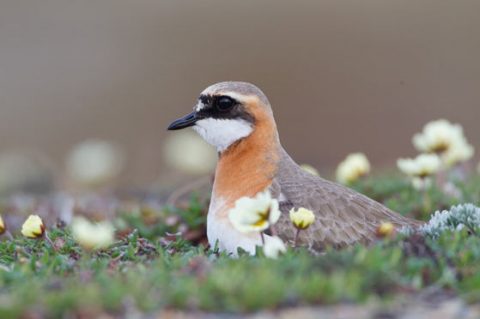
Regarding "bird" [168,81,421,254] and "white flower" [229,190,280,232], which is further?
"bird" [168,81,421,254]

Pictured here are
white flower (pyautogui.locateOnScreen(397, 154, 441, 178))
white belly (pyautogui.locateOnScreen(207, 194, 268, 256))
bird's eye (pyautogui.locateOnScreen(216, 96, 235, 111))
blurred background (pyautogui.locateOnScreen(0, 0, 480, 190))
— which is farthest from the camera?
blurred background (pyautogui.locateOnScreen(0, 0, 480, 190))

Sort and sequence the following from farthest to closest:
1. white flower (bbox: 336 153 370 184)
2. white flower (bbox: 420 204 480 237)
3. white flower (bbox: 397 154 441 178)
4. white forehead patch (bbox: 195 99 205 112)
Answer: white flower (bbox: 336 153 370 184)
white flower (bbox: 397 154 441 178)
white forehead patch (bbox: 195 99 205 112)
white flower (bbox: 420 204 480 237)

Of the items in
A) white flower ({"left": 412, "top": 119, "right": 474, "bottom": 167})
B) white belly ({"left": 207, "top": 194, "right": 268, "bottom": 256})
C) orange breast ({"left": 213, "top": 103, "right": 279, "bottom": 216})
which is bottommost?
white belly ({"left": 207, "top": 194, "right": 268, "bottom": 256})

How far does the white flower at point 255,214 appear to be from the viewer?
20.9 ft

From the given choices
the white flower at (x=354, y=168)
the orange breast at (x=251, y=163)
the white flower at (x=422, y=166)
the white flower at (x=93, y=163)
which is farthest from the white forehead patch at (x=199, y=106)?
the white flower at (x=93, y=163)

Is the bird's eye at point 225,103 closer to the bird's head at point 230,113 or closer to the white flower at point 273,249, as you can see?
the bird's head at point 230,113

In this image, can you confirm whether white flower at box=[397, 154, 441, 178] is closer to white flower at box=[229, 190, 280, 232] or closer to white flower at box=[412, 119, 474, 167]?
white flower at box=[412, 119, 474, 167]

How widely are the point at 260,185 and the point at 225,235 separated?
696 mm

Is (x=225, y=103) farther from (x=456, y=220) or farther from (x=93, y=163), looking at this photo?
(x=93, y=163)

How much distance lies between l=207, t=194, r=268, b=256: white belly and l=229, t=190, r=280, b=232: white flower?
0.69m

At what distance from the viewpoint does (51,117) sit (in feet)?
71.7

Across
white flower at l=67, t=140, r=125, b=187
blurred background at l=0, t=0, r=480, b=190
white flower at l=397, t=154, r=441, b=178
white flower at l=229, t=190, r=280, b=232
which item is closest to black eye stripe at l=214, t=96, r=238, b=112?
white flower at l=397, t=154, r=441, b=178

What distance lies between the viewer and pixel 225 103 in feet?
27.4

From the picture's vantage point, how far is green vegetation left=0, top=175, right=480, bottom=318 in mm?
5020
